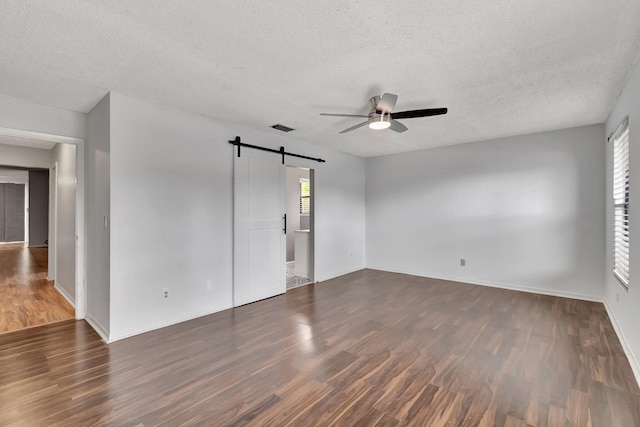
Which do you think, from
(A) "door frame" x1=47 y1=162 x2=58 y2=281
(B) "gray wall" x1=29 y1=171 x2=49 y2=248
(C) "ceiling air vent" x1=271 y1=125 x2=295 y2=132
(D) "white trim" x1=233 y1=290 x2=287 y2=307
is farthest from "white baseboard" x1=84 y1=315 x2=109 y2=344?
(B) "gray wall" x1=29 y1=171 x2=49 y2=248

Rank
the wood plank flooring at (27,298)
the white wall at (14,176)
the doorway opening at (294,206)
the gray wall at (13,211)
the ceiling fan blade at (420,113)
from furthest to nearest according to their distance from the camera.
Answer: the gray wall at (13,211) < the white wall at (14,176) < the doorway opening at (294,206) < the wood plank flooring at (27,298) < the ceiling fan blade at (420,113)

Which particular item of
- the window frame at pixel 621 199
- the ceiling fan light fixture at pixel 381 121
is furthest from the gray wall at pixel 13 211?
the window frame at pixel 621 199

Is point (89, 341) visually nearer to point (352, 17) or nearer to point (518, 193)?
point (352, 17)

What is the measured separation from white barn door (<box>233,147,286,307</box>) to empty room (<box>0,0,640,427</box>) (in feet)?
0.11

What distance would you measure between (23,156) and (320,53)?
658cm

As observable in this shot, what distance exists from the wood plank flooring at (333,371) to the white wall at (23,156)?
408cm

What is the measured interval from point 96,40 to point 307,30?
1.50m

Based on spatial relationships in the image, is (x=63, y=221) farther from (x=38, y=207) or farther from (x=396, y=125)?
(x=38, y=207)

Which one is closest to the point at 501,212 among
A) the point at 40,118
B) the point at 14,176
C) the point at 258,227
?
the point at 258,227

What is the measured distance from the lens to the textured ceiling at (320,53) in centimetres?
179

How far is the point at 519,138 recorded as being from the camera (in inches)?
189

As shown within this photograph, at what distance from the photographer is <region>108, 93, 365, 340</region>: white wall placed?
10.0 ft

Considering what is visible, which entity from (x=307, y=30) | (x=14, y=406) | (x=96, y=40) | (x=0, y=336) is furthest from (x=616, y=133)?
(x=0, y=336)

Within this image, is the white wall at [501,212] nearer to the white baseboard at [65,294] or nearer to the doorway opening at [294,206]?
the doorway opening at [294,206]
